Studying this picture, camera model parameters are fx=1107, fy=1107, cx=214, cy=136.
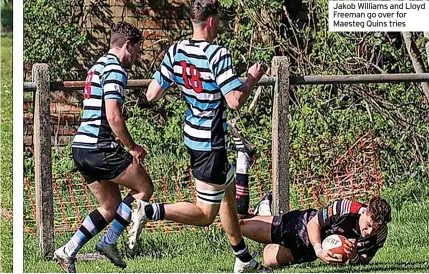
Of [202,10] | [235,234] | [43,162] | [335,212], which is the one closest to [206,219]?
[235,234]

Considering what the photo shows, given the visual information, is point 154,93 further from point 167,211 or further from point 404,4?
point 404,4

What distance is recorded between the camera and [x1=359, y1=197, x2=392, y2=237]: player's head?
6828 millimetres

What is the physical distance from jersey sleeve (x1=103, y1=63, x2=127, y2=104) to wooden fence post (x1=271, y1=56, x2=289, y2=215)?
1.35 m

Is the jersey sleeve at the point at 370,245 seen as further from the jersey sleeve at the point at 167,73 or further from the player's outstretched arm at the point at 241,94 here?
the jersey sleeve at the point at 167,73

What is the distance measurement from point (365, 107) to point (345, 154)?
74cm

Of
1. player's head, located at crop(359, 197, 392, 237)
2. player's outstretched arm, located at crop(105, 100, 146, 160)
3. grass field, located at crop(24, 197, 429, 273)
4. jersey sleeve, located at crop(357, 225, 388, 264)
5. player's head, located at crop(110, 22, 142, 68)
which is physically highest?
player's head, located at crop(110, 22, 142, 68)

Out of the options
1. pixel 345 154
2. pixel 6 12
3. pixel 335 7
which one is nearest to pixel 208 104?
pixel 335 7

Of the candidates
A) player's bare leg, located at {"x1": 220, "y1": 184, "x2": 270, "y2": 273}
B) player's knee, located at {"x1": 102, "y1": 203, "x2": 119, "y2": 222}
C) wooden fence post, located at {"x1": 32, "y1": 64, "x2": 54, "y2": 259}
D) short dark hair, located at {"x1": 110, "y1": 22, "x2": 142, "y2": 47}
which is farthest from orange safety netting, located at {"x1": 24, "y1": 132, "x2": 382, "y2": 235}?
short dark hair, located at {"x1": 110, "y1": 22, "x2": 142, "y2": 47}

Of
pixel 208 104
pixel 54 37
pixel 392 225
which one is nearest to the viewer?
pixel 208 104

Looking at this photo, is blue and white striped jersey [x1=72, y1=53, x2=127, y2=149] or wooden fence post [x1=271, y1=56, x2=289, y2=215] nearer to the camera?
blue and white striped jersey [x1=72, y1=53, x2=127, y2=149]

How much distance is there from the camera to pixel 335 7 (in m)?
7.89

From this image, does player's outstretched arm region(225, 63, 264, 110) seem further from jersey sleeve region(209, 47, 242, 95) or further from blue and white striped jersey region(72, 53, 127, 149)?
blue and white striped jersey region(72, 53, 127, 149)

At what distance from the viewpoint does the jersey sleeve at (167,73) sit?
21.9 ft

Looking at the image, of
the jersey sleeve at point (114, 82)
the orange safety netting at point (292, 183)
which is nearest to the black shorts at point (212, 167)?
the jersey sleeve at point (114, 82)
